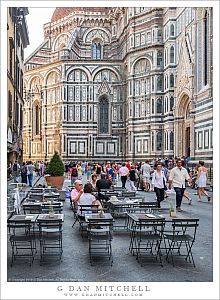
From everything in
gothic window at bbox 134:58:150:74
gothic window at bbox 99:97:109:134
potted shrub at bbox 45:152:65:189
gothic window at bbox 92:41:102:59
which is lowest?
potted shrub at bbox 45:152:65:189

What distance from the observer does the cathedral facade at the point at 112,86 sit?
46750 millimetres

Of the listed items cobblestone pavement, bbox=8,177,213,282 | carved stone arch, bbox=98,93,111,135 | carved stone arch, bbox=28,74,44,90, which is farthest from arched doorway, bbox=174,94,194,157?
cobblestone pavement, bbox=8,177,213,282

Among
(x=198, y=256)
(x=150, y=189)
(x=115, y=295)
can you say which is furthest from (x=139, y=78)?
(x=115, y=295)

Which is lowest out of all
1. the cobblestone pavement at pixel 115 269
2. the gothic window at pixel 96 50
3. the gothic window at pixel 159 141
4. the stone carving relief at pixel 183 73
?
the cobblestone pavement at pixel 115 269

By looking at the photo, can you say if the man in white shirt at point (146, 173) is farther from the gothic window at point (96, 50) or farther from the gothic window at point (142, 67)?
the gothic window at point (96, 50)

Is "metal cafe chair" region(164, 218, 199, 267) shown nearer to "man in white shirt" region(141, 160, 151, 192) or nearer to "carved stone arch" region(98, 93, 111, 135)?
"man in white shirt" region(141, 160, 151, 192)

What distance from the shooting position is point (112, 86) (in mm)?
57688

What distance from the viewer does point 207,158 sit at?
3112cm

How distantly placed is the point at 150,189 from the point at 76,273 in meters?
19.5

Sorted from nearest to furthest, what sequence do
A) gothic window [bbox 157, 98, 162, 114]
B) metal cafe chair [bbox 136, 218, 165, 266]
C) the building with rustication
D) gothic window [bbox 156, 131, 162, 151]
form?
1. metal cafe chair [bbox 136, 218, 165, 266]
2. the building with rustication
3. gothic window [bbox 156, 131, 162, 151]
4. gothic window [bbox 157, 98, 162, 114]

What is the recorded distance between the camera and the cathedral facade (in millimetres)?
46750

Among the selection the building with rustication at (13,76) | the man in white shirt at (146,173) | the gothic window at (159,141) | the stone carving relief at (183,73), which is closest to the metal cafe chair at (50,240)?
the building with rustication at (13,76)

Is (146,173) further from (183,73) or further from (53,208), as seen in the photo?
(183,73)
